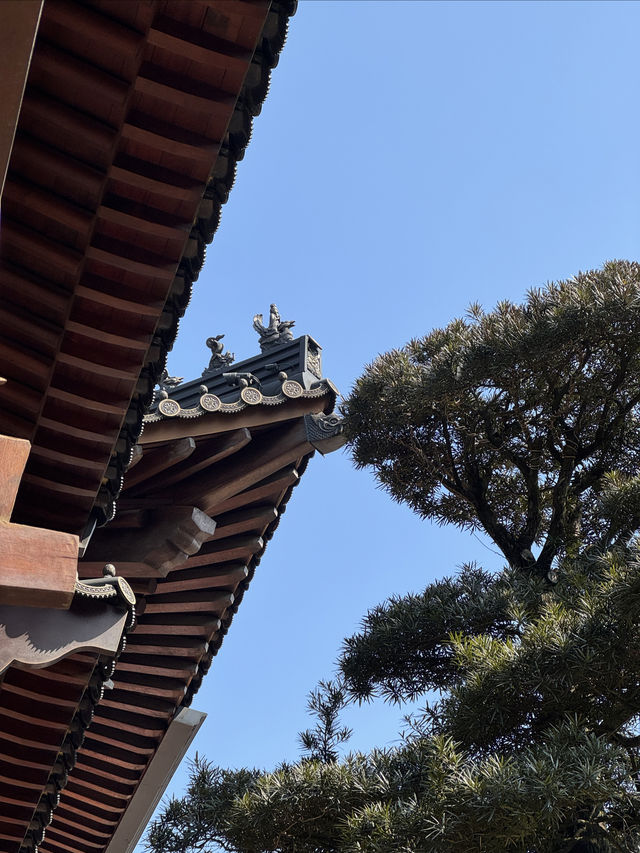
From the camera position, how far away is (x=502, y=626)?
6719 millimetres

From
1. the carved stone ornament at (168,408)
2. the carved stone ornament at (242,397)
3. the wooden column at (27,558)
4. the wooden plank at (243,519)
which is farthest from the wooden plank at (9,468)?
the wooden plank at (243,519)

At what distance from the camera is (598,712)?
18.8ft

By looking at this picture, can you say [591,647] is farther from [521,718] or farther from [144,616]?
[144,616]

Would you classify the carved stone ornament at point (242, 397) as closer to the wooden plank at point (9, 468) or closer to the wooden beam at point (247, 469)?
the wooden beam at point (247, 469)

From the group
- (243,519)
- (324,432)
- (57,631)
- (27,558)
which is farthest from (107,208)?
(243,519)

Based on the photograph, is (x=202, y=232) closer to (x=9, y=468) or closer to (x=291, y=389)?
(x=9, y=468)

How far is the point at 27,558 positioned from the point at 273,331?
5.29m

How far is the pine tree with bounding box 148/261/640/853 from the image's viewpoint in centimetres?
505

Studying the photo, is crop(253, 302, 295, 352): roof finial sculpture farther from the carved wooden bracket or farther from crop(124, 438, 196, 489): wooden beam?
the carved wooden bracket

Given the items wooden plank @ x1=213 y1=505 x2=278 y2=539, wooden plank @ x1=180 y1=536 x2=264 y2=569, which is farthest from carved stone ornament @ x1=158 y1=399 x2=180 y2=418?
wooden plank @ x1=180 y1=536 x2=264 y2=569

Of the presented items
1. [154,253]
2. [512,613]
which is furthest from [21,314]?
[512,613]

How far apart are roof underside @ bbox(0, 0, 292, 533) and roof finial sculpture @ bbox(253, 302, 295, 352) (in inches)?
144

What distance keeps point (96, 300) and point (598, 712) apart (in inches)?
147

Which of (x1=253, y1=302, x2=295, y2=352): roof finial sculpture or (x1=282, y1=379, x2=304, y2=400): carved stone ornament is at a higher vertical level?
(x1=253, y1=302, x2=295, y2=352): roof finial sculpture
